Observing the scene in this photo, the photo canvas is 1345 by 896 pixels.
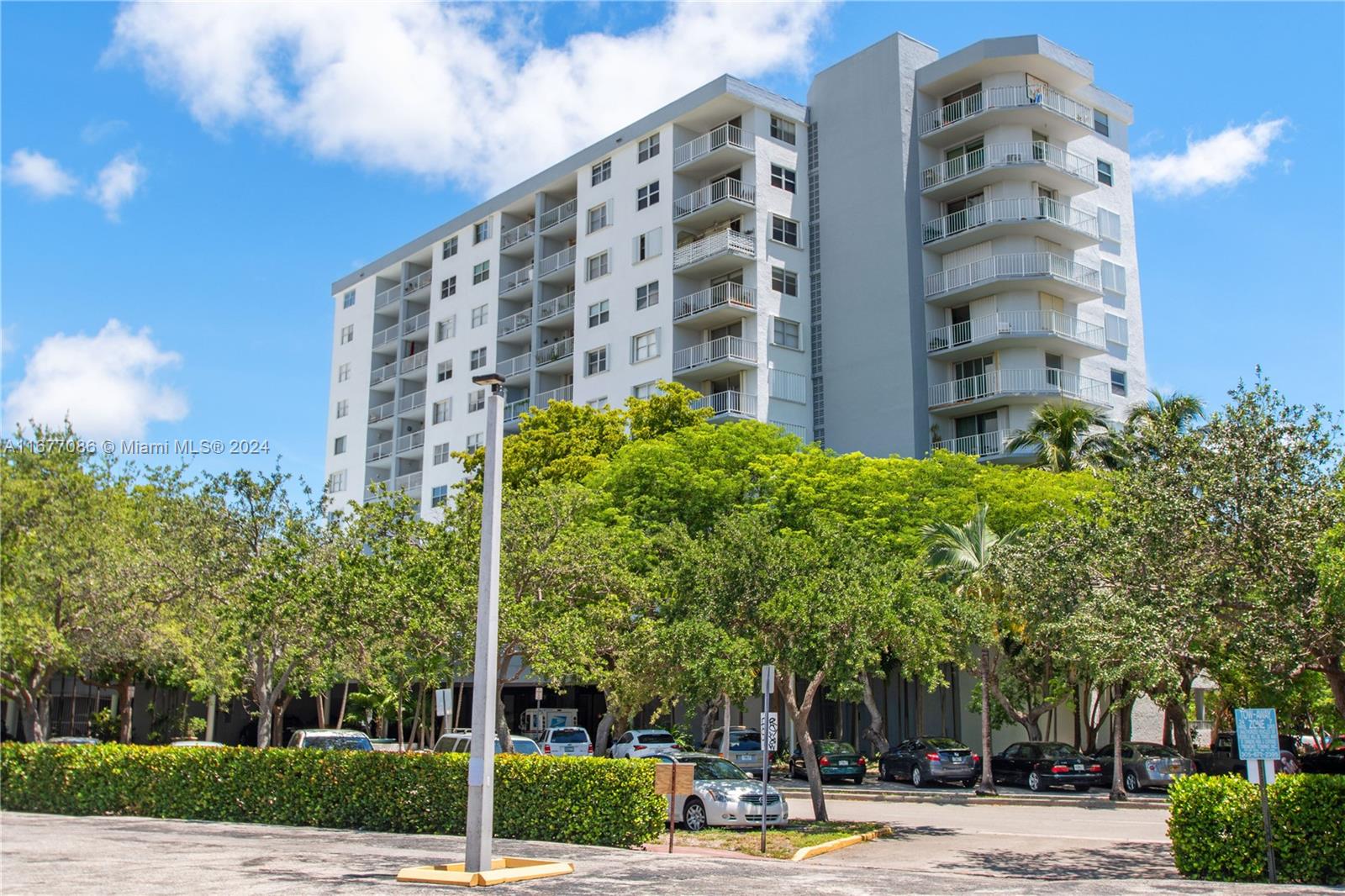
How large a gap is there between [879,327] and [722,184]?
9757 millimetres

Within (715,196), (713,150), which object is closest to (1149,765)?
(715,196)

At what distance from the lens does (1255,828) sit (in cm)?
1616

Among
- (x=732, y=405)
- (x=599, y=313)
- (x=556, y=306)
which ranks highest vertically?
(x=556, y=306)

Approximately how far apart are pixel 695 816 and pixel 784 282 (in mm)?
34465

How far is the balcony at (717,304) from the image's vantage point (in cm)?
5088

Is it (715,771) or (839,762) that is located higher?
(715,771)

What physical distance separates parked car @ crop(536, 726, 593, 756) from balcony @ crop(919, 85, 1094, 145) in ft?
97.3

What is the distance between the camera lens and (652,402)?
45.8 m

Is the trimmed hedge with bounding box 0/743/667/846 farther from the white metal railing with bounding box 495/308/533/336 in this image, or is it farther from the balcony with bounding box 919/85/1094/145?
the white metal railing with bounding box 495/308/533/336

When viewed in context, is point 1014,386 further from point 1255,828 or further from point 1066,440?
point 1255,828

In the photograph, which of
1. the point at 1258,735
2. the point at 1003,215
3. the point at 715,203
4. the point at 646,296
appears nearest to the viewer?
the point at 1258,735

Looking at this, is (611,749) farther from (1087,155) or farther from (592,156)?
(1087,155)

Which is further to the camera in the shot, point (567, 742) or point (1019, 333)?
point (1019, 333)

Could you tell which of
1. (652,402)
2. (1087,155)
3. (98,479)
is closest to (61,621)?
(98,479)
